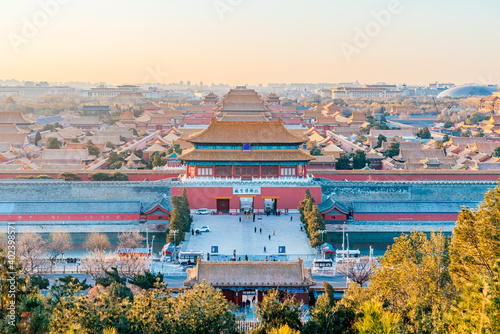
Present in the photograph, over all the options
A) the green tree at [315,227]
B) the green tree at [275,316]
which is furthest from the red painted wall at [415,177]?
the green tree at [275,316]

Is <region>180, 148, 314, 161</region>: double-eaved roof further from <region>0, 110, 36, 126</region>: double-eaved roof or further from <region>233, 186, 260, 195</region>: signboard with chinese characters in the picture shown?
<region>0, 110, 36, 126</region>: double-eaved roof

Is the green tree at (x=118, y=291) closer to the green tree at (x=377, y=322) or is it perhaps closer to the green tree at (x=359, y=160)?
the green tree at (x=377, y=322)

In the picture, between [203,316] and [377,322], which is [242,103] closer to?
[203,316]

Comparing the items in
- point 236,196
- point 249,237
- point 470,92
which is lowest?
point 249,237

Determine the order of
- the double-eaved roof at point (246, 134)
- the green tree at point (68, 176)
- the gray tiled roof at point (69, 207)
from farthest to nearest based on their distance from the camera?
the green tree at point (68, 176)
the double-eaved roof at point (246, 134)
the gray tiled roof at point (69, 207)

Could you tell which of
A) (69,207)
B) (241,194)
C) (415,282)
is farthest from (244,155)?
(415,282)

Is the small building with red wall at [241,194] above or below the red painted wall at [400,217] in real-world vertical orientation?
above
